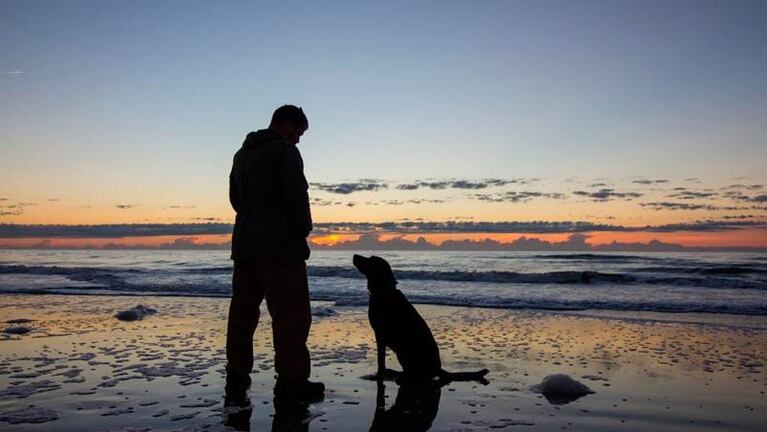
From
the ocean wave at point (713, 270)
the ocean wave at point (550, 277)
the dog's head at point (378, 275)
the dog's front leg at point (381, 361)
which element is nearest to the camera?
the dog's front leg at point (381, 361)

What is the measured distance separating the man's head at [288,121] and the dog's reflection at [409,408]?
214 centimetres

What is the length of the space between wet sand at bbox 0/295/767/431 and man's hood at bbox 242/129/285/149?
1.91 meters

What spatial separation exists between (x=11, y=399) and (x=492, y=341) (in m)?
5.10

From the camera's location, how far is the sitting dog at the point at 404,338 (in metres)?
4.85

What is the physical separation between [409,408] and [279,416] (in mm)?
934

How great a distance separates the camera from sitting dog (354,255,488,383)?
191 inches

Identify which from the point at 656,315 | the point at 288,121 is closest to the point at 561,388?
the point at 288,121

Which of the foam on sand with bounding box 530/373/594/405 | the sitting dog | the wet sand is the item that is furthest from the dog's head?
the foam on sand with bounding box 530/373/594/405

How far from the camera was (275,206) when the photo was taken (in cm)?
410

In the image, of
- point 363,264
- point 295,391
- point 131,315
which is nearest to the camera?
point 295,391

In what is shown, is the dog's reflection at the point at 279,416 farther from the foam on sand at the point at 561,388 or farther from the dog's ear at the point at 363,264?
the foam on sand at the point at 561,388

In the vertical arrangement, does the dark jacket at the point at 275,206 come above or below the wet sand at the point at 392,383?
above

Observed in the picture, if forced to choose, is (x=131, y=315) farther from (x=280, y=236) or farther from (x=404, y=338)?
(x=280, y=236)

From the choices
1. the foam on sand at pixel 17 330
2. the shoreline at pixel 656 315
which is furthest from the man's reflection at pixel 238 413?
the shoreline at pixel 656 315
